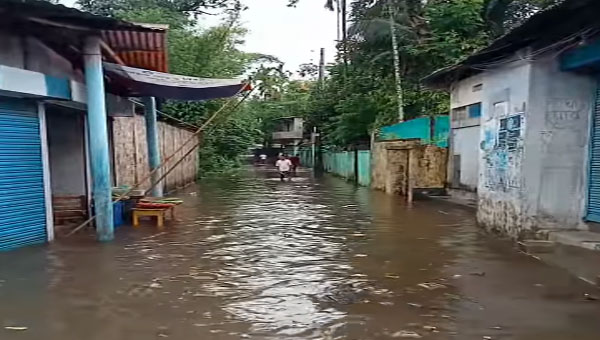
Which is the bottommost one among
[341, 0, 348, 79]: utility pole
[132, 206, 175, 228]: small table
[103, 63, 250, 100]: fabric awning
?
[132, 206, 175, 228]: small table

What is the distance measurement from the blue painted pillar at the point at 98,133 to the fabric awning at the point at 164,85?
1.03 meters

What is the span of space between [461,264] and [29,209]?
7109mm

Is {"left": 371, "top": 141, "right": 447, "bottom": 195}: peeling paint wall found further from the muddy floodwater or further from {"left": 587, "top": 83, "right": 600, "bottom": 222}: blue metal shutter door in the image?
{"left": 587, "top": 83, "right": 600, "bottom": 222}: blue metal shutter door

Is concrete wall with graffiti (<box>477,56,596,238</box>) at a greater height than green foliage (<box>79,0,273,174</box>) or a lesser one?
lesser

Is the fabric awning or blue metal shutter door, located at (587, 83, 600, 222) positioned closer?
blue metal shutter door, located at (587, 83, 600, 222)

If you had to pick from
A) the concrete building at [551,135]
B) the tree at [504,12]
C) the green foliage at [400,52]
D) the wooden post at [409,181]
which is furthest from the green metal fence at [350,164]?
the concrete building at [551,135]

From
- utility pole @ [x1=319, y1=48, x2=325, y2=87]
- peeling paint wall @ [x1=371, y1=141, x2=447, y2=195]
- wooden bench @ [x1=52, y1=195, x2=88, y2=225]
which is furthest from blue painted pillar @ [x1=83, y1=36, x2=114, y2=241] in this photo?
utility pole @ [x1=319, y1=48, x2=325, y2=87]

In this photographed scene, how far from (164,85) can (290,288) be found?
Result: 6.11 m

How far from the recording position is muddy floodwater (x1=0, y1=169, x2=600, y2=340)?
16.1 ft

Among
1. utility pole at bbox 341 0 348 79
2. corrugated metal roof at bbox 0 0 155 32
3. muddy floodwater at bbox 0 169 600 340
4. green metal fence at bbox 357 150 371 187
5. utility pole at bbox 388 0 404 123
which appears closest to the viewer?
muddy floodwater at bbox 0 169 600 340

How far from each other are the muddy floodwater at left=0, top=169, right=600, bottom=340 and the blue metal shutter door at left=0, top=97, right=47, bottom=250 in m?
0.49

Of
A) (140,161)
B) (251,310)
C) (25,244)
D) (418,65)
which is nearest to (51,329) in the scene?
(251,310)

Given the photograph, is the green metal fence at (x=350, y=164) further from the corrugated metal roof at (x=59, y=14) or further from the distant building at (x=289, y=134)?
the corrugated metal roof at (x=59, y=14)

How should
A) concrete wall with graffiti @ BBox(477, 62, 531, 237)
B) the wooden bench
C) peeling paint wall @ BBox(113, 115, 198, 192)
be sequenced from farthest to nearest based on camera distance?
1. peeling paint wall @ BBox(113, 115, 198, 192)
2. the wooden bench
3. concrete wall with graffiti @ BBox(477, 62, 531, 237)
